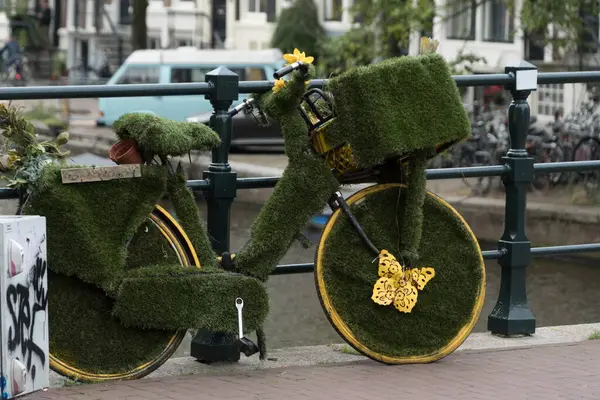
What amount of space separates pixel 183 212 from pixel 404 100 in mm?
1057

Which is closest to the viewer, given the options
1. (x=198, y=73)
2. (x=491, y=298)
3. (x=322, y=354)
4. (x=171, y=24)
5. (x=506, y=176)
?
(x=322, y=354)

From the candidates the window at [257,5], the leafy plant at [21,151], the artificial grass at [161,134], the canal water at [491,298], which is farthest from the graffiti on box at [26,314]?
the window at [257,5]

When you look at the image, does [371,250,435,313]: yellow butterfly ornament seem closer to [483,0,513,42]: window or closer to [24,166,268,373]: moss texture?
[24,166,268,373]: moss texture

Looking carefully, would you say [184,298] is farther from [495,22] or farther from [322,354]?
[495,22]

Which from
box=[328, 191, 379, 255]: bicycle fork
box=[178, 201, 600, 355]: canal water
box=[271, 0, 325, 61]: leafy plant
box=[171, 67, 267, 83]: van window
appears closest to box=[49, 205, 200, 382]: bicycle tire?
box=[328, 191, 379, 255]: bicycle fork

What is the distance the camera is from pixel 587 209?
15.8 meters

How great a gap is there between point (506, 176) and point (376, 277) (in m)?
1.20

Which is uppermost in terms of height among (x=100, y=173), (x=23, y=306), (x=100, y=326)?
(x=100, y=173)

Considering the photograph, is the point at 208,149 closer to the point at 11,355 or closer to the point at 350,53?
the point at 11,355

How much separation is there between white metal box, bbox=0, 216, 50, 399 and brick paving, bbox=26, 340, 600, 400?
1.08 feet

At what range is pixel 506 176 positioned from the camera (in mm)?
6754

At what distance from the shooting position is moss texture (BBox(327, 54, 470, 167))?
5613mm

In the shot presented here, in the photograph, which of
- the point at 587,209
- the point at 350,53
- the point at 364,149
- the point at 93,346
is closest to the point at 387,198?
the point at 364,149

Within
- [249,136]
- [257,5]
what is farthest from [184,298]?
[257,5]
